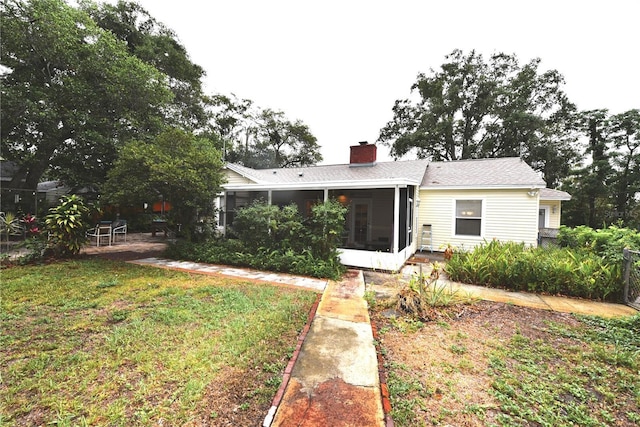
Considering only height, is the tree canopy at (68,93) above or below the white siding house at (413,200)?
above

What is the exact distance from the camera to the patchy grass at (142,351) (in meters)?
1.94

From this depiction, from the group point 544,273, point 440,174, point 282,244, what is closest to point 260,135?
point 440,174

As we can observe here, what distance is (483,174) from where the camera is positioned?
9.40 m

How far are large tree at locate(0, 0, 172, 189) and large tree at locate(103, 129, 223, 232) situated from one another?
13.7 feet

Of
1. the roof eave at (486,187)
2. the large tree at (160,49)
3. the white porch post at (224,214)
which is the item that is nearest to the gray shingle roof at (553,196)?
the roof eave at (486,187)

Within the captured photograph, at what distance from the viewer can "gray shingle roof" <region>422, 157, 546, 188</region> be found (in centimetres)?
841

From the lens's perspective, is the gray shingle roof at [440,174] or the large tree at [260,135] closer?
the gray shingle roof at [440,174]

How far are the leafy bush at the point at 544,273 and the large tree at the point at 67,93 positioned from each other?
12925 mm

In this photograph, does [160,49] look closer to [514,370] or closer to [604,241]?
[514,370]

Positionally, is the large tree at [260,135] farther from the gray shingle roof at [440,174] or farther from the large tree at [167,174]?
the large tree at [167,174]

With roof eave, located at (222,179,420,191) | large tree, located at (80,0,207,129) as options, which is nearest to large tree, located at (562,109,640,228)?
roof eave, located at (222,179,420,191)

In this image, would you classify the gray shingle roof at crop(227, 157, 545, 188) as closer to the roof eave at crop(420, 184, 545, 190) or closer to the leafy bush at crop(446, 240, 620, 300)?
the roof eave at crop(420, 184, 545, 190)

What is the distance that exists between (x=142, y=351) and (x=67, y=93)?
11.3 m

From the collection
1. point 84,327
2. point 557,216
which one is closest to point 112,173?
point 84,327
